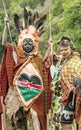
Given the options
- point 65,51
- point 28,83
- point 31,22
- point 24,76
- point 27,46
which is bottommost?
point 28,83

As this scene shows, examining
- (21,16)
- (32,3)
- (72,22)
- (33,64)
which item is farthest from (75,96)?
(32,3)

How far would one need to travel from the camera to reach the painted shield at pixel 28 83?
7926 mm

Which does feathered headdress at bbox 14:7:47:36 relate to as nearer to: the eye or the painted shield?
the eye

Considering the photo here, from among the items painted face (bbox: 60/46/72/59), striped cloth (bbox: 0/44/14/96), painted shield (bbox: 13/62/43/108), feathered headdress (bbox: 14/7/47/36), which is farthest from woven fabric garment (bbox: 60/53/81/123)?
feathered headdress (bbox: 14/7/47/36)

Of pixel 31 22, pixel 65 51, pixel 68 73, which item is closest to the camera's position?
pixel 68 73

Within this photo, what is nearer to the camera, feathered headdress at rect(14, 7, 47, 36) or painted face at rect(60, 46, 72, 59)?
painted face at rect(60, 46, 72, 59)

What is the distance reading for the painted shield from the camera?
793cm

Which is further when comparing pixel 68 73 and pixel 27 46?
pixel 27 46

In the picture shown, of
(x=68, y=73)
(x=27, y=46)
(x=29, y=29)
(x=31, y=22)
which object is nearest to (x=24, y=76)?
(x=27, y=46)

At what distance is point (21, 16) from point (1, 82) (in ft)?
3.96

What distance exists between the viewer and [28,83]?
7.97 metres

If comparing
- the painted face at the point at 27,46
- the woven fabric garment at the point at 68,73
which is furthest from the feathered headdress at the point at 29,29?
the woven fabric garment at the point at 68,73

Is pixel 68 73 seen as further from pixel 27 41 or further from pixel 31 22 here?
pixel 31 22

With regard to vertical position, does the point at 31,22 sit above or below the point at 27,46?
above
